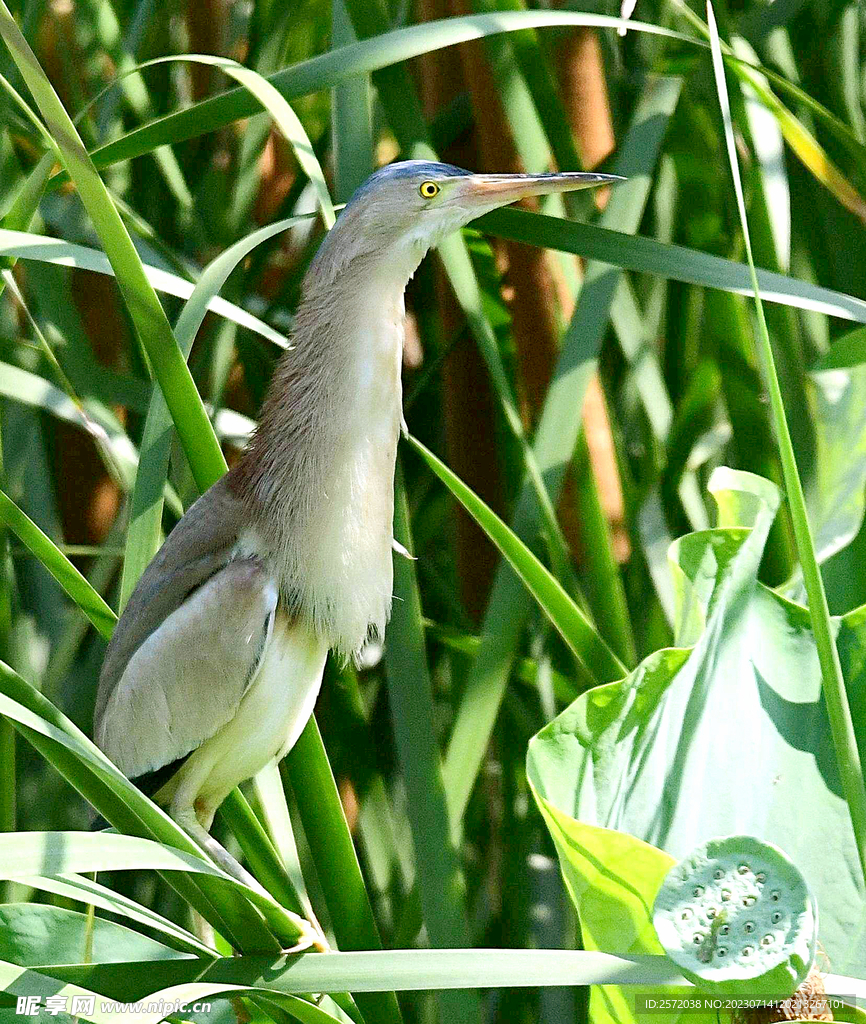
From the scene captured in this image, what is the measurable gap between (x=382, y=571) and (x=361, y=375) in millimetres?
164

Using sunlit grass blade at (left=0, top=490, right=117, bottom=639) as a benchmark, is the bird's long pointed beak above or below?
above

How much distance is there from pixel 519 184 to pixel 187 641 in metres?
0.46

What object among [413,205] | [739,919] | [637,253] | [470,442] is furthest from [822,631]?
[470,442]

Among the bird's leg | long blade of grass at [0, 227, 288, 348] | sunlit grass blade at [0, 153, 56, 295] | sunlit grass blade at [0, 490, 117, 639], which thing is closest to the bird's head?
long blade of grass at [0, 227, 288, 348]

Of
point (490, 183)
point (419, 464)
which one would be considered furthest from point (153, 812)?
point (419, 464)

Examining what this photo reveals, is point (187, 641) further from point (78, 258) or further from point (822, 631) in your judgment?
point (822, 631)

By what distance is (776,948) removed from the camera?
0.62m

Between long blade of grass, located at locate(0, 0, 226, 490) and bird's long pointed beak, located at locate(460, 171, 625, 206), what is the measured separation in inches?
11.1

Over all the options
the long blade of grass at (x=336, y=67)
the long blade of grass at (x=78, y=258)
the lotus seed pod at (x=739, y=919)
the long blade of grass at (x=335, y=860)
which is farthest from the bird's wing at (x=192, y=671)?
the lotus seed pod at (x=739, y=919)

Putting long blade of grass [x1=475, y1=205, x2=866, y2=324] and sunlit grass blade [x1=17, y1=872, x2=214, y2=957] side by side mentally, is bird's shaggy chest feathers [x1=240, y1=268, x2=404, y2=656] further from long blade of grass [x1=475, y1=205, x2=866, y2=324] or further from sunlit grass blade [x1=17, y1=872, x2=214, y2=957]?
sunlit grass blade [x1=17, y1=872, x2=214, y2=957]

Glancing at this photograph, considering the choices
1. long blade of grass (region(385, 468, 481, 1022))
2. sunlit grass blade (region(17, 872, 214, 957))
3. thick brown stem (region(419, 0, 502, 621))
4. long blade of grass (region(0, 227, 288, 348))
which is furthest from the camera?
thick brown stem (region(419, 0, 502, 621))

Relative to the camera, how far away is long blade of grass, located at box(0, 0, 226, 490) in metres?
0.74

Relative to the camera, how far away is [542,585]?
890 mm

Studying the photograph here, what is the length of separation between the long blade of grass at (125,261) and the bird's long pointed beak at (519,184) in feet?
0.93
